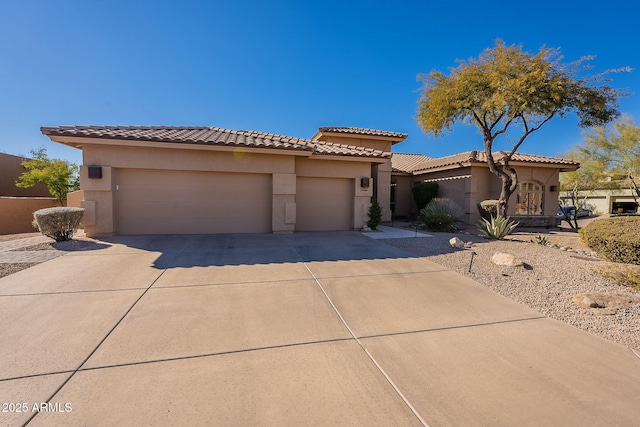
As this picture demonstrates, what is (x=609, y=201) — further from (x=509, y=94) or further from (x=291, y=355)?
(x=291, y=355)

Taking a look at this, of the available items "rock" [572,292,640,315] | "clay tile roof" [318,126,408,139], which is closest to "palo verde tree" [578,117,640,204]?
"clay tile roof" [318,126,408,139]

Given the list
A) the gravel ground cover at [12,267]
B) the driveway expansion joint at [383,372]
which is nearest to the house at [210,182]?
the gravel ground cover at [12,267]

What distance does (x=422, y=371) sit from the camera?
2.93m

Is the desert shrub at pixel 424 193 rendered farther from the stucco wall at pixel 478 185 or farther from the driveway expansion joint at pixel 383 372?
the driveway expansion joint at pixel 383 372

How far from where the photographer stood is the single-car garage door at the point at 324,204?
39.6ft

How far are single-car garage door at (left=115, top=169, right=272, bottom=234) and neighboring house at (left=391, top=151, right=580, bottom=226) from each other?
11953mm

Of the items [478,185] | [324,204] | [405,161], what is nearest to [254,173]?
[324,204]

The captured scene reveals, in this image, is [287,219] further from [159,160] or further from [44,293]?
[44,293]

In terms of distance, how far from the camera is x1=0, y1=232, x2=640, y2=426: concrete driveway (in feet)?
7.79

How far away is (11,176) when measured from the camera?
73.0ft

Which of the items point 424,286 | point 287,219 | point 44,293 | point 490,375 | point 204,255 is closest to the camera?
point 490,375

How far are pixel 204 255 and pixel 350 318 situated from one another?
15.8ft

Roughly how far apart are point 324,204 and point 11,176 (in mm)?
26529

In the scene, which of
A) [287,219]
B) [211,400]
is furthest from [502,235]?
[211,400]
